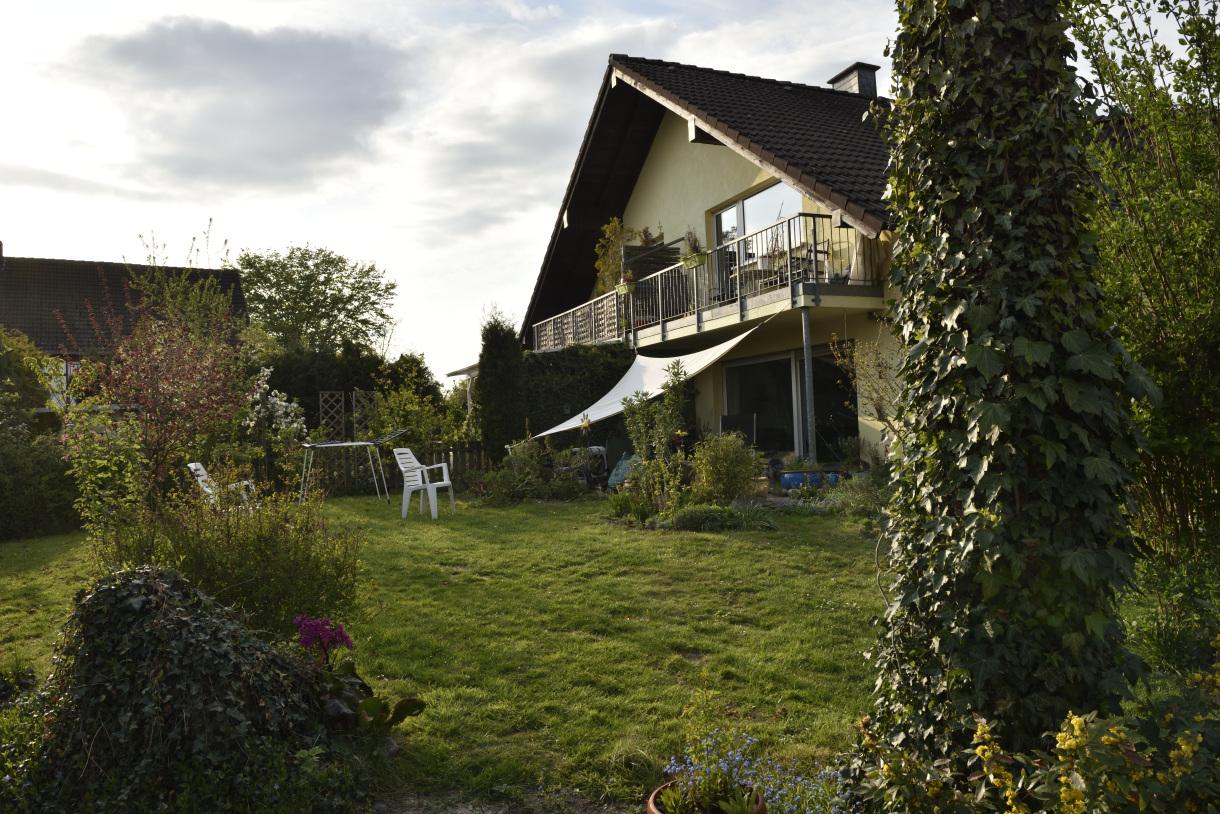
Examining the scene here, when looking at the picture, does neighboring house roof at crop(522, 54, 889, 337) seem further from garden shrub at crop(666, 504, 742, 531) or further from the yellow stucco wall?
garden shrub at crop(666, 504, 742, 531)

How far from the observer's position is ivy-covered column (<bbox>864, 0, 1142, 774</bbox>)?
234 centimetres

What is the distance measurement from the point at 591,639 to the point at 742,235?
11.5 meters

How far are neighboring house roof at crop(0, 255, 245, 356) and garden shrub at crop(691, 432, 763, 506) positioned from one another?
22.7m

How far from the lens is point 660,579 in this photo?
6.65 meters

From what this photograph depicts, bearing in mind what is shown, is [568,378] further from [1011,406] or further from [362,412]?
[1011,406]

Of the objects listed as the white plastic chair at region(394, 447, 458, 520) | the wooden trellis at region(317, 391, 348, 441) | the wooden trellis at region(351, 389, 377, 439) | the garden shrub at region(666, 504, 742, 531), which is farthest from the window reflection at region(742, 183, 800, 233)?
the wooden trellis at region(317, 391, 348, 441)

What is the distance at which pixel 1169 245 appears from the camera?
13.3 feet

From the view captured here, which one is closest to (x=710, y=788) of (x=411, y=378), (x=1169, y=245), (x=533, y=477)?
(x=1169, y=245)

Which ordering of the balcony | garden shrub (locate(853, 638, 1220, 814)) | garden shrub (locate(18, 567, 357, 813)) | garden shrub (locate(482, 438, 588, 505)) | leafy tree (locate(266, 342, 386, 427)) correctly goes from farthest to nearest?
leafy tree (locate(266, 342, 386, 427)) → garden shrub (locate(482, 438, 588, 505)) → the balcony → garden shrub (locate(18, 567, 357, 813)) → garden shrub (locate(853, 638, 1220, 814))

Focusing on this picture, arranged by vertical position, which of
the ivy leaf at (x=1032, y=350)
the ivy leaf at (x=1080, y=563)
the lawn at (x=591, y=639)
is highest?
the ivy leaf at (x=1032, y=350)

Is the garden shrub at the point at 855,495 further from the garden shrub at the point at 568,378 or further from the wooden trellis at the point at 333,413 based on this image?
the wooden trellis at the point at 333,413

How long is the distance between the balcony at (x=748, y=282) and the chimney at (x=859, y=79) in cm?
616

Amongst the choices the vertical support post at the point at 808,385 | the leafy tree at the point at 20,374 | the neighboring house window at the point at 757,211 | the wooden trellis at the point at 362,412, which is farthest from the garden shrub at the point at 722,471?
the leafy tree at the point at 20,374

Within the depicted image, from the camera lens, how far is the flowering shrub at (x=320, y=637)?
380cm
